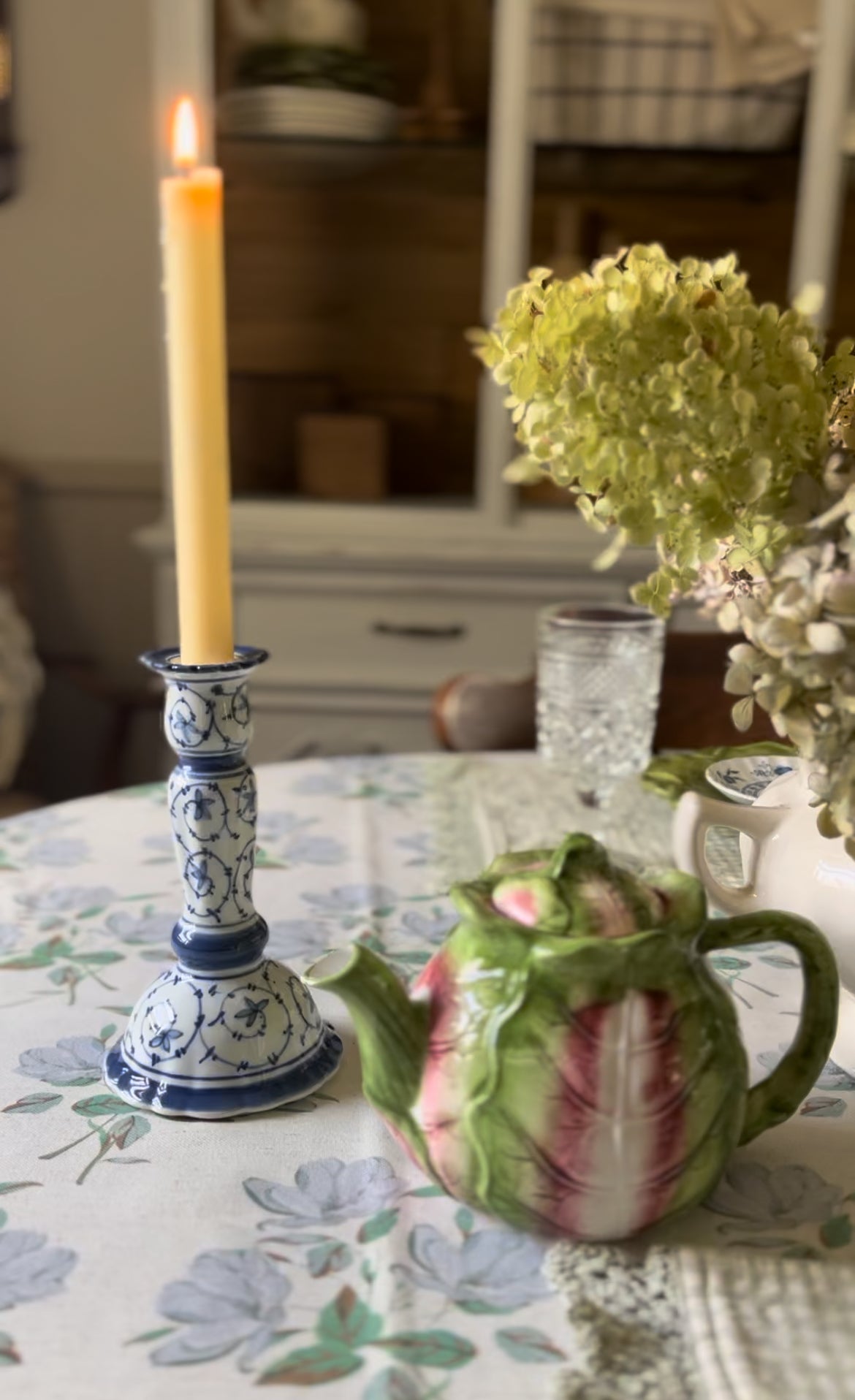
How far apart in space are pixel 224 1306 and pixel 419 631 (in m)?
1.33

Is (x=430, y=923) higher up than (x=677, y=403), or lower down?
lower down

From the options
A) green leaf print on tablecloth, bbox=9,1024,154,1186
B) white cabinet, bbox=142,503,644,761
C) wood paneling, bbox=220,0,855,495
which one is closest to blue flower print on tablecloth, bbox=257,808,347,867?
green leaf print on tablecloth, bbox=9,1024,154,1186

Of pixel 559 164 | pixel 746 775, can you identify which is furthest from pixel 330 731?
pixel 746 775

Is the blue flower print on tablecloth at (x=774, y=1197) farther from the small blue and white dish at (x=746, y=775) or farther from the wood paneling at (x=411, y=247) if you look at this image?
the wood paneling at (x=411, y=247)

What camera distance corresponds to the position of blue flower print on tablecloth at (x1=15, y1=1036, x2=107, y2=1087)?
53cm

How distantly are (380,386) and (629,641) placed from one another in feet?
3.47

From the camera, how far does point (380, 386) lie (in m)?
1.80

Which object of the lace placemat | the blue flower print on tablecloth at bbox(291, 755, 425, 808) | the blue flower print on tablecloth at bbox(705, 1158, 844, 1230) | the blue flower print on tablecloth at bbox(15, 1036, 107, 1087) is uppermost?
the lace placemat

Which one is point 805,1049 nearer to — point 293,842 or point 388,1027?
point 388,1027

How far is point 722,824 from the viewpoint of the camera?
22.4 inches

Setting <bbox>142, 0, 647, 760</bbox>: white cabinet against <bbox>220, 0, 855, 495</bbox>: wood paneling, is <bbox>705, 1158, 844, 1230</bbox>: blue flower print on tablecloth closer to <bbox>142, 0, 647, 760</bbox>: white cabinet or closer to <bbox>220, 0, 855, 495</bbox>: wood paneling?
<bbox>142, 0, 647, 760</bbox>: white cabinet

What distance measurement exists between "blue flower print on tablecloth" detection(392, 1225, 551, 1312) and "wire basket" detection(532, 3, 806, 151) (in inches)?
59.0

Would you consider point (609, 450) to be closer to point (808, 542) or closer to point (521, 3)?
point (808, 542)

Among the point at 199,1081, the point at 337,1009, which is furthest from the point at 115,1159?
the point at 337,1009
